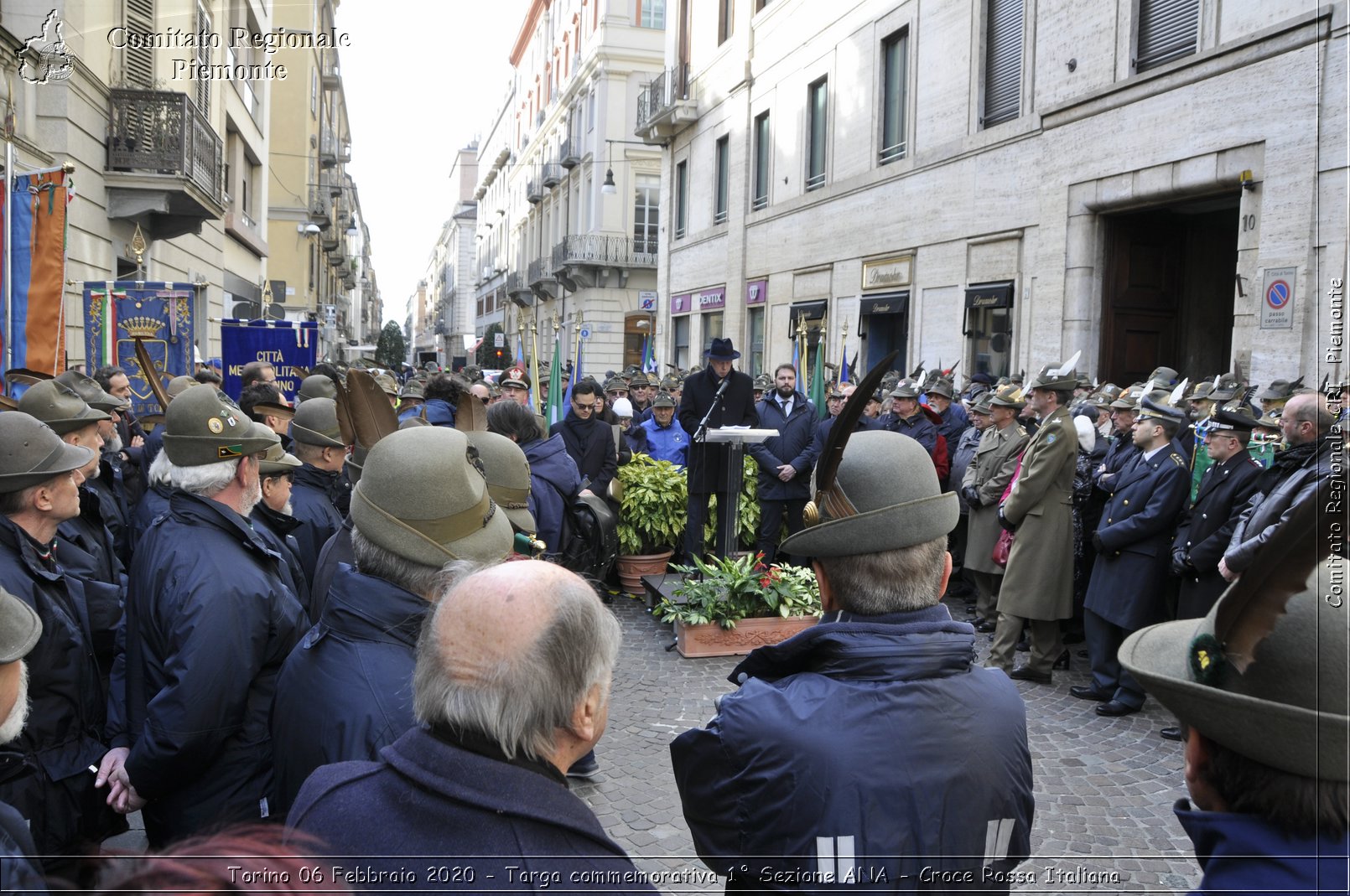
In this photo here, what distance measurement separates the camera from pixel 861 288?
1917cm

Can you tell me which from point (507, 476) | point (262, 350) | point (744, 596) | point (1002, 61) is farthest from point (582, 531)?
point (1002, 61)

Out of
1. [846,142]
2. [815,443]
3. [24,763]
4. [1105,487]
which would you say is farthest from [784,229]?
[24,763]

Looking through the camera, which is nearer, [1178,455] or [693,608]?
[1178,455]

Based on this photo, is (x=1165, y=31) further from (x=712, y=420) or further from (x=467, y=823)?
(x=467, y=823)

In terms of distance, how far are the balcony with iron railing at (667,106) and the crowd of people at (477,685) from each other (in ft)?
84.4

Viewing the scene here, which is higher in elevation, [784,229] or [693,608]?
[784,229]

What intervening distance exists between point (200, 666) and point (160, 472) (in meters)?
0.95

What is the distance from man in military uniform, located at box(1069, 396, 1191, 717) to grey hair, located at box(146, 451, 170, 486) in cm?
575

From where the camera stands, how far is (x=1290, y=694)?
56.1 inches

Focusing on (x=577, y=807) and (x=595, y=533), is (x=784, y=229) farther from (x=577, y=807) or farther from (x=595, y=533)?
(x=577, y=807)

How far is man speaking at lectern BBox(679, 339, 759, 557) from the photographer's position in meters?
9.02

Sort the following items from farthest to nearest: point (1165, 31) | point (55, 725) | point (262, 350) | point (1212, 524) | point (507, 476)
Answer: point (262, 350) < point (1165, 31) < point (1212, 524) < point (507, 476) < point (55, 725)

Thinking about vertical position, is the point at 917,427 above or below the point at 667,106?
below

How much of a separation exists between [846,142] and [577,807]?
65.5 feet
